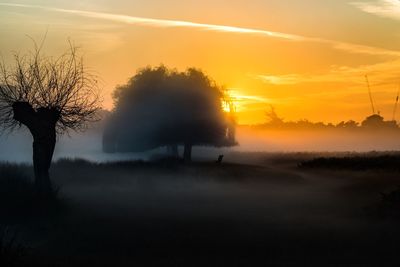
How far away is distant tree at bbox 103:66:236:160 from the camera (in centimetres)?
6481

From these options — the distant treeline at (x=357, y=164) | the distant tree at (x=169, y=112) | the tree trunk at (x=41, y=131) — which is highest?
the distant tree at (x=169, y=112)

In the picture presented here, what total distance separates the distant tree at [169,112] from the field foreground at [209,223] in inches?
749

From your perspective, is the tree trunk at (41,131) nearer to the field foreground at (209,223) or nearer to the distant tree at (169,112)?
the field foreground at (209,223)

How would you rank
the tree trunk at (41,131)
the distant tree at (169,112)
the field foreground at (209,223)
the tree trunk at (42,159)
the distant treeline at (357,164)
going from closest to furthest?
the field foreground at (209,223) < the tree trunk at (41,131) < the tree trunk at (42,159) < the distant treeline at (357,164) < the distant tree at (169,112)

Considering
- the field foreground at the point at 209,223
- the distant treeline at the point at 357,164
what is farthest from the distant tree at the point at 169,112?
the field foreground at the point at 209,223

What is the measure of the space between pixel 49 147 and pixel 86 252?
11.7 meters

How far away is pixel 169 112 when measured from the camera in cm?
6494

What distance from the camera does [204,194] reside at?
1469 inches

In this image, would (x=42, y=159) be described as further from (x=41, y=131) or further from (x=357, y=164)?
(x=357, y=164)

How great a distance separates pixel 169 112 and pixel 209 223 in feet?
132

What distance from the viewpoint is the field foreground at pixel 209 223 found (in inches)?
726

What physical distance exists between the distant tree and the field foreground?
19033 millimetres

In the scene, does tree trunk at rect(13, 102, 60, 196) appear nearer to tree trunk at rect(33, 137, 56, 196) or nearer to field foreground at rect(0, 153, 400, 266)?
tree trunk at rect(33, 137, 56, 196)

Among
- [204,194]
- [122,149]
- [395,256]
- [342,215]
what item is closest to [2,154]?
[122,149]
